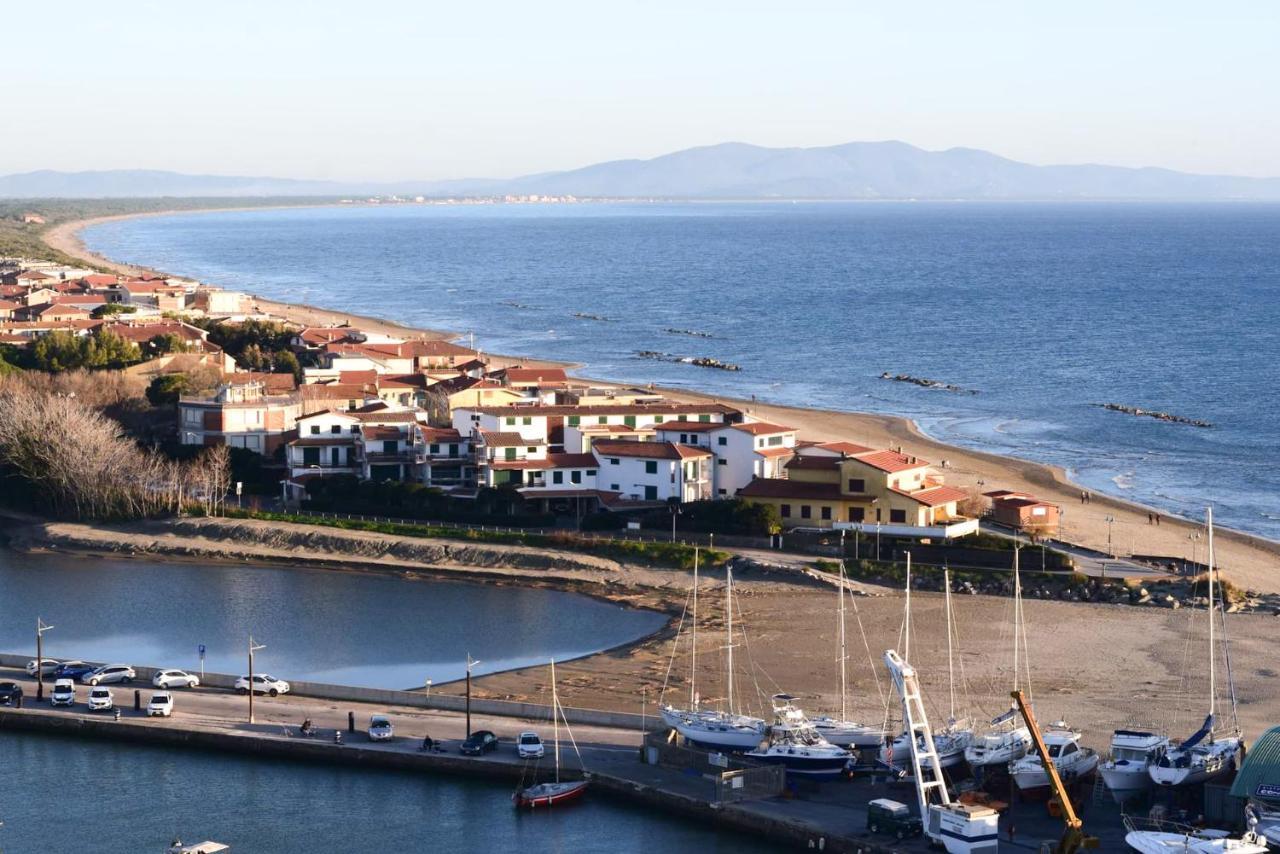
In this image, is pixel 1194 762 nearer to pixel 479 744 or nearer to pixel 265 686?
pixel 479 744

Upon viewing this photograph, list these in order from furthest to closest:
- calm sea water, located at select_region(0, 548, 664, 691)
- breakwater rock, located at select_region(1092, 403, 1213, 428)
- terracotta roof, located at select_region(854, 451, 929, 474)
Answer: breakwater rock, located at select_region(1092, 403, 1213, 428) → terracotta roof, located at select_region(854, 451, 929, 474) → calm sea water, located at select_region(0, 548, 664, 691)

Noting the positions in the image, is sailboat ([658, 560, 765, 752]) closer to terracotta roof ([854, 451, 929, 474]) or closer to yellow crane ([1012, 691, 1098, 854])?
yellow crane ([1012, 691, 1098, 854])

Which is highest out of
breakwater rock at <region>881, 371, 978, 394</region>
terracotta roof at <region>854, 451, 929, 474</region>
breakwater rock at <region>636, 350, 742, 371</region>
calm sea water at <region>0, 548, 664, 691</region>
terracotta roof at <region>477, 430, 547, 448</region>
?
terracotta roof at <region>477, 430, 547, 448</region>

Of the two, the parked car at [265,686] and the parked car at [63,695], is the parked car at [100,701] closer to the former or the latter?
the parked car at [63,695]

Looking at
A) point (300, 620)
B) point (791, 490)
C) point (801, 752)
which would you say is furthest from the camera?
point (791, 490)

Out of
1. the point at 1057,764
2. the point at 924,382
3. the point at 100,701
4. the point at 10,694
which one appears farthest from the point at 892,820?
the point at 924,382

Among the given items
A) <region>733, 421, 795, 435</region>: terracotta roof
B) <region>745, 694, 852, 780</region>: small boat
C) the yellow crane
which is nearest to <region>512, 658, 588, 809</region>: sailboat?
<region>745, 694, 852, 780</region>: small boat
